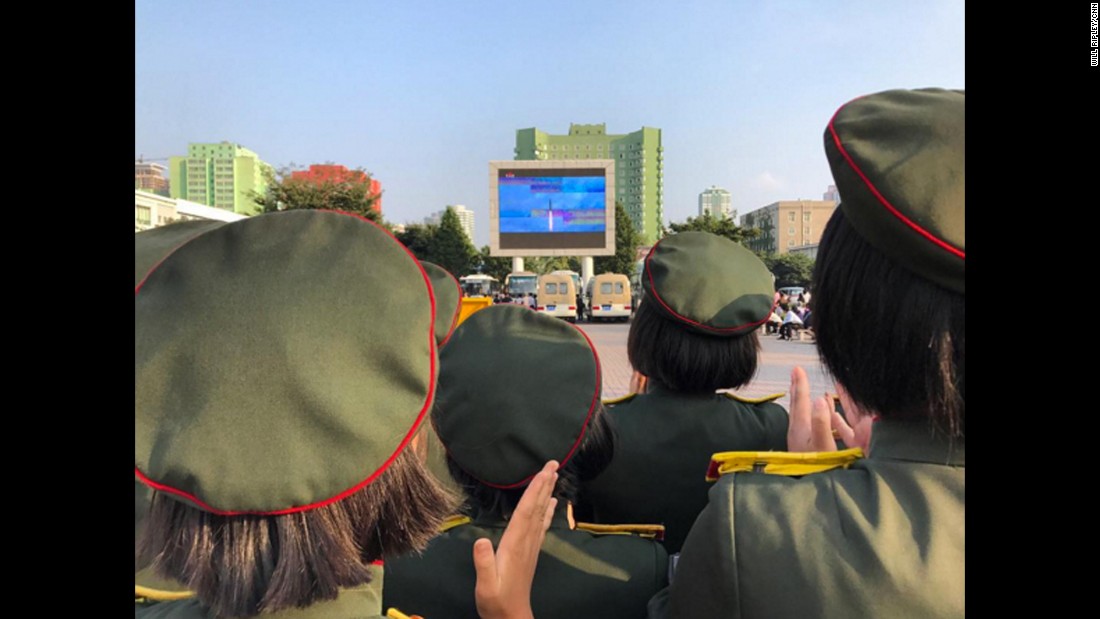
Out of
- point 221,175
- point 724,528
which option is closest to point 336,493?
point 724,528

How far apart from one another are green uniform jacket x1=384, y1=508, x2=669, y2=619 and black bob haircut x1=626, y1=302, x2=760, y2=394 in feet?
2.55

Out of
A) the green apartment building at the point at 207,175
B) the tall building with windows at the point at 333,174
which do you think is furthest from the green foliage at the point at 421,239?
the green apartment building at the point at 207,175

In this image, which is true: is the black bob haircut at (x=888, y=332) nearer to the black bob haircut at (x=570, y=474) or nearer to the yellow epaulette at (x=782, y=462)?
the yellow epaulette at (x=782, y=462)

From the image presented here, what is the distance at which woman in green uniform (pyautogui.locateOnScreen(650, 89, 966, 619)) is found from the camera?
905mm

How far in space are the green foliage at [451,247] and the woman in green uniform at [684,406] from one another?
4448 cm

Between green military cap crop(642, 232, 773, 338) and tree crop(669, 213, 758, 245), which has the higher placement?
tree crop(669, 213, 758, 245)

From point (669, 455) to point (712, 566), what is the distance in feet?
4.30

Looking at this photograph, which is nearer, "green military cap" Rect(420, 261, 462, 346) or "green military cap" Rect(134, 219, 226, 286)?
"green military cap" Rect(134, 219, 226, 286)

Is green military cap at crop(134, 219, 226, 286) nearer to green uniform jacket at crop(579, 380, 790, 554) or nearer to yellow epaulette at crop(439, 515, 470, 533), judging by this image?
yellow epaulette at crop(439, 515, 470, 533)

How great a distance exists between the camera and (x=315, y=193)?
96.2 feet

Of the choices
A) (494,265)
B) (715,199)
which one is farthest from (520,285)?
(715,199)

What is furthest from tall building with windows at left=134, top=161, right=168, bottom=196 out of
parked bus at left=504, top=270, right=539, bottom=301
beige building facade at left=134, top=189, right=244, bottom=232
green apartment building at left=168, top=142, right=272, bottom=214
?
parked bus at left=504, top=270, right=539, bottom=301

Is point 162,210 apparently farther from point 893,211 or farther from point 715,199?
point 715,199

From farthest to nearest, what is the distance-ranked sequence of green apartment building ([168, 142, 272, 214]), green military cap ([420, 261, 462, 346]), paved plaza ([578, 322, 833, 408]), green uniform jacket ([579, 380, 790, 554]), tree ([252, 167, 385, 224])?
green apartment building ([168, 142, 272, 214]) < tree ([252, 167, 385, 224]) < paved plaza ([578, 322, 833, 408]) < green uniform jacket ([579, 380, 790, 554]) < green military cap ([420, 261, 462, 346])
